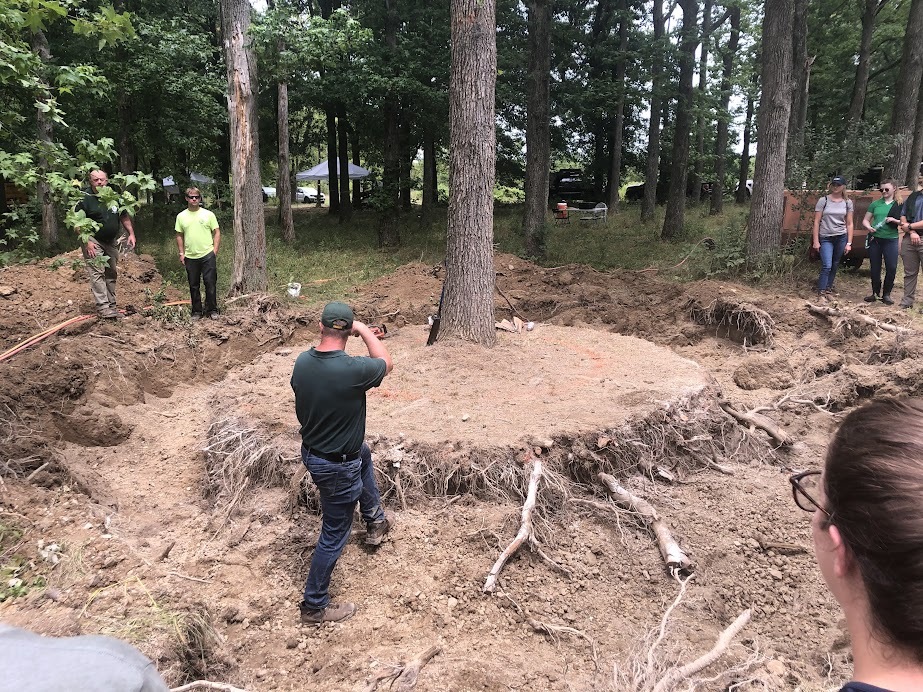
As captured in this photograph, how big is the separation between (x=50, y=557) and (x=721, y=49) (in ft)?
72.3

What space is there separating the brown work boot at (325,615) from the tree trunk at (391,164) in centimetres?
1330

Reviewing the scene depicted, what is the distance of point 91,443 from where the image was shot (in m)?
6.10

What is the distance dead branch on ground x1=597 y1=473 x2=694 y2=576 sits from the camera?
3.94 meters

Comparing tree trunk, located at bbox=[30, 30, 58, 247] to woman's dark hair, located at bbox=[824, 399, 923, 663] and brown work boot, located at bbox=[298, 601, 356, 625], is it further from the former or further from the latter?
woman's dark hair, located at bbox=[824, 399, 923, 663]

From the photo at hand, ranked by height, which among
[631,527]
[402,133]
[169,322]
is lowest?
[631,527]

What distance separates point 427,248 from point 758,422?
1144 cm

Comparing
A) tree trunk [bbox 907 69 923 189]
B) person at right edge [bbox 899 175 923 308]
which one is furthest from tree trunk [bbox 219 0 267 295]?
tree trunk [bbox 907 69 923 189]

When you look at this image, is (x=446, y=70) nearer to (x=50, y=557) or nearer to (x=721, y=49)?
(x=721, y=49)

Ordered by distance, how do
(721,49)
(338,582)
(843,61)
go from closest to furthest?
(338,582), (721,49), (843,61)

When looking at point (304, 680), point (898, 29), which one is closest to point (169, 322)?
point (304, 680)

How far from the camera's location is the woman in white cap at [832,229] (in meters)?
8.35

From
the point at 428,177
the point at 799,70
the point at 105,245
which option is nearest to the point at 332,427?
the point at 105,245

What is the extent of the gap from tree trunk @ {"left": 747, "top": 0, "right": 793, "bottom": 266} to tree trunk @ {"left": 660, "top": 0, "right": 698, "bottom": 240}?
159 inches

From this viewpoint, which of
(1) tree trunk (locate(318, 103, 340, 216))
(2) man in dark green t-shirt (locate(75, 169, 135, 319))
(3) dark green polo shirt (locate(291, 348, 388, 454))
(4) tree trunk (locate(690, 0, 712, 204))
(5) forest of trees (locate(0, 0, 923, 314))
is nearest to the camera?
(3) dark green polo shirt (locate(291, 348, 388, 454))
